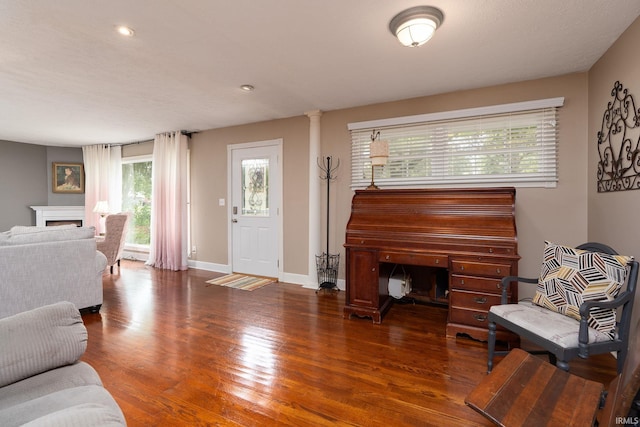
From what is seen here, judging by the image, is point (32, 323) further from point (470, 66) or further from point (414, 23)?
point (470, 66)

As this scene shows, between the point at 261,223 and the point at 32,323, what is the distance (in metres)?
3.55

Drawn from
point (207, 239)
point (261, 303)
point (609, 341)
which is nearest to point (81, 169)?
point (207, 239)

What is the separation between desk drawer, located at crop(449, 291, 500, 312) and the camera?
2.52m

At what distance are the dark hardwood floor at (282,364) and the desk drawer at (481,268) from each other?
60cm

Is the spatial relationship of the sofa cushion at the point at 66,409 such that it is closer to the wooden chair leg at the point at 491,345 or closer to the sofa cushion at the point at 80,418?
the sofa cushion at the point at 80,418

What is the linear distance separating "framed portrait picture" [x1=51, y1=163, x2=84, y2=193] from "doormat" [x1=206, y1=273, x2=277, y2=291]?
188 inches

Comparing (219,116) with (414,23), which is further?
(219,116)

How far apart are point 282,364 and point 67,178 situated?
7263 millimetres

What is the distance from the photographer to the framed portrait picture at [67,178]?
668 centimetres

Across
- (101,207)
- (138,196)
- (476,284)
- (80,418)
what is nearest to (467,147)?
(476,284)

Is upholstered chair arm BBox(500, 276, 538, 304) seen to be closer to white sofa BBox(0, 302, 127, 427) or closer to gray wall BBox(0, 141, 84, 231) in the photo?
white sofa BBox(0, 302, 127, 427)

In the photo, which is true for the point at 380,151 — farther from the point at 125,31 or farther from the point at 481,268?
the point at 125,31

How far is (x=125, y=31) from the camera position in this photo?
2.21 metres

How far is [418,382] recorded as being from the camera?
78.6 inches
